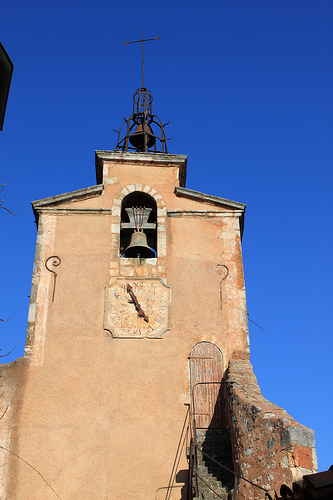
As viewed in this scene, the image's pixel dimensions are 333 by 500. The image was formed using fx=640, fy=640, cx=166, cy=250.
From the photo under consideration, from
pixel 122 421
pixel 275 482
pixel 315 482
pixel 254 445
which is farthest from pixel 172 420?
pixel 315 482

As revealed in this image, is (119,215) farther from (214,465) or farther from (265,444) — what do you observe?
(265,444)

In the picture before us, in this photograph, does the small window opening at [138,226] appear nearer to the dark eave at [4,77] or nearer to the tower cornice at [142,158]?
the tower cornice at [142,158]

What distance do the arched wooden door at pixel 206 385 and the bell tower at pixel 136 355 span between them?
2 cm

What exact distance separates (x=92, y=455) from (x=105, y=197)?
499cm

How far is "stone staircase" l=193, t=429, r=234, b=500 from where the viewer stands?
352 inches

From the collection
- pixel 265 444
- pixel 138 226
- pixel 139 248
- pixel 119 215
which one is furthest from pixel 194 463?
pixel 119 215

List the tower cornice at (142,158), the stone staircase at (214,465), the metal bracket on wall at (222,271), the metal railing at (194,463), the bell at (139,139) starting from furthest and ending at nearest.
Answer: the bell at (139,139)
the tower cornice at (142,158)
the metal bracket on wall at (222,271)
the stone staircase at (214,465)
the metal railing at (194,463)

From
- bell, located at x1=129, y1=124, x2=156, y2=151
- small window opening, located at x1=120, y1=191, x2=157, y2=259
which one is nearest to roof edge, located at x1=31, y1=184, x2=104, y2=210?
small window opening, located at x1=120, y1=191, x2=157, y2=259

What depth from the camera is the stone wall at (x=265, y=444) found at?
7531 millimetres

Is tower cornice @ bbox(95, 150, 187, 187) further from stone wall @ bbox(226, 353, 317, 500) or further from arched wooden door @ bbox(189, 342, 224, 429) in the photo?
stone wall @ bbox(226, 353, 317, 500)

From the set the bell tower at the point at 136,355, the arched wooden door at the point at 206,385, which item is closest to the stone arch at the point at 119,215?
the bell tower at the point at 136,355

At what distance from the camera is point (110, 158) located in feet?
42.8

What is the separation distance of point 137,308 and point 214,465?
9.97 ft

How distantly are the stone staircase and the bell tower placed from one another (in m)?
0.02
